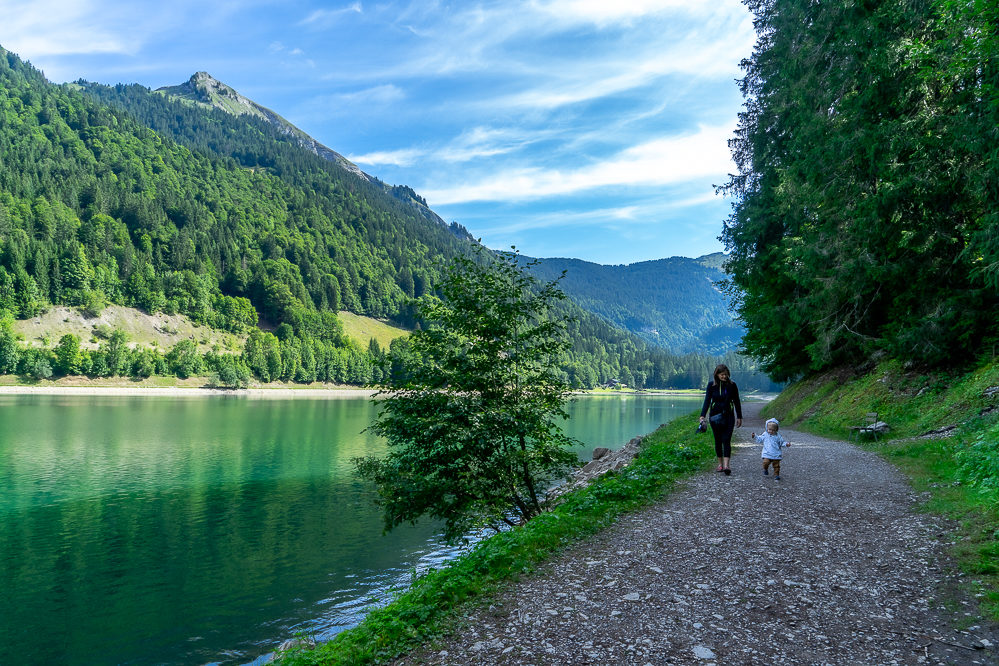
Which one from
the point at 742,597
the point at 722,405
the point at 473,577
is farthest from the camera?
the point at 722,405

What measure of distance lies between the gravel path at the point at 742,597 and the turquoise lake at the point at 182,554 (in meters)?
8.89

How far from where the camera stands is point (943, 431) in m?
15.9

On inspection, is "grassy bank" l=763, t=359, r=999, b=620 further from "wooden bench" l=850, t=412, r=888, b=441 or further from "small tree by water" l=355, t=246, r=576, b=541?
"small tree by water" l=355, t=246, r=576, b=541

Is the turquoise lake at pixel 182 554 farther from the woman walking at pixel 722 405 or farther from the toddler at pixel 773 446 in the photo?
the toddler at pixel 773 446

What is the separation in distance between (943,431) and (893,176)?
8.58 metres

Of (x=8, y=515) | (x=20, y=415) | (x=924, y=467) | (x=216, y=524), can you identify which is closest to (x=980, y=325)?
(x=924, y=467)

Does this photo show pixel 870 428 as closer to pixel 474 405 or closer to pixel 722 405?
pixel 722 405

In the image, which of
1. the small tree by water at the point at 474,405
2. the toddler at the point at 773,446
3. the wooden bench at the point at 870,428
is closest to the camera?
the toddler at the point at 773,446

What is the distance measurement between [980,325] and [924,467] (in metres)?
9.76

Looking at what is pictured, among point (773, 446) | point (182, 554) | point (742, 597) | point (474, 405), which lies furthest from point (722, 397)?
point (182, 554)

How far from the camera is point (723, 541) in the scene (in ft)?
25.8

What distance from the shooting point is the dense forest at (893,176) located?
48.9 feet

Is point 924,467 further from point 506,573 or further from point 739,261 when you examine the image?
point 739,261

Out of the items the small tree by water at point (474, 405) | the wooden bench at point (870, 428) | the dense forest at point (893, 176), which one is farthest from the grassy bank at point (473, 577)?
the dense forest at point (893, 176)
